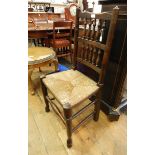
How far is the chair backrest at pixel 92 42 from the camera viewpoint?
3.30ft

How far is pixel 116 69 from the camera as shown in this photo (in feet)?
3.89

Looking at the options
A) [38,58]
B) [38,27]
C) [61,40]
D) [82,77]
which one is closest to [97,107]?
[82,77]

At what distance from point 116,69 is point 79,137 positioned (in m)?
0.71

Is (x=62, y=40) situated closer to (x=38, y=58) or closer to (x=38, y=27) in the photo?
(x=38, y=27)

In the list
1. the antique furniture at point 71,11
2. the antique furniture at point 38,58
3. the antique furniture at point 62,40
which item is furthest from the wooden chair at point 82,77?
the antique furniture at point 71,11

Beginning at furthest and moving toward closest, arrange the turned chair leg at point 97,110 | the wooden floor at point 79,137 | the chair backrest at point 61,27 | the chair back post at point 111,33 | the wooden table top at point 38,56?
1. the chair backrest at point 61,27
2. the wooden table top at point 38,56
3. the turned chair leg at point 97,110
4. the wooden floor at point 79,137
5. the chair back post at point 111,33

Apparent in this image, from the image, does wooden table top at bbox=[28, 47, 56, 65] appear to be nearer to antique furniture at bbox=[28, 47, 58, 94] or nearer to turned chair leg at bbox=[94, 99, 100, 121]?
antique furniture at bbox=[28, 47, 58, 94]

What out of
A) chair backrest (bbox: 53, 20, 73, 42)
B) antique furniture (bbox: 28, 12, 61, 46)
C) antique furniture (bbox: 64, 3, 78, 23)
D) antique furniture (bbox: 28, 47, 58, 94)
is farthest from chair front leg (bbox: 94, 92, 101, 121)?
antique furniture (bbox: 64, 3, 78, 23)

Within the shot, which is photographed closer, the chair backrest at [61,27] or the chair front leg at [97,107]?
the chair front leg at [97,107]

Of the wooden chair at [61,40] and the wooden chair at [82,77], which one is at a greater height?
the wooden chair at [61,40]

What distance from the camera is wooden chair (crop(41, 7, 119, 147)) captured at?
97cm

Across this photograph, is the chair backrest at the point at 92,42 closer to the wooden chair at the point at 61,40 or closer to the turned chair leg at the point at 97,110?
the turned chair leg at the point at 97,110
